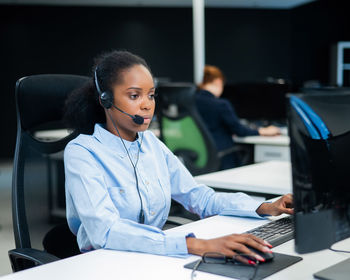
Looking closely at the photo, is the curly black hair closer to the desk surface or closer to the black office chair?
the black office chair

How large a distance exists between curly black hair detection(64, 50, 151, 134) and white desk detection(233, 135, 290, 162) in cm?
216

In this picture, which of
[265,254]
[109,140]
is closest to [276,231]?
[265,254]

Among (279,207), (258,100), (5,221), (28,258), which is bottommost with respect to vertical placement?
(5,221)

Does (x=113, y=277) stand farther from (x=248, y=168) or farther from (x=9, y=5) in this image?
(x=9, y=5)

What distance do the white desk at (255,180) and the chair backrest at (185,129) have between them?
3.33ft

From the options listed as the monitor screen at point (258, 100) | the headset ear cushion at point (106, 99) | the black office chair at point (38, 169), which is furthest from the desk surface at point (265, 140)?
the headset ear cushion at point (106, 99)

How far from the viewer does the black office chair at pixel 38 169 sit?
149cm

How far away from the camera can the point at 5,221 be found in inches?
167

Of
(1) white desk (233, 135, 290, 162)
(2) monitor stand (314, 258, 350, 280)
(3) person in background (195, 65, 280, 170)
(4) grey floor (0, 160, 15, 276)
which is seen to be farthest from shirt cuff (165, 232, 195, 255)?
(3) person in background (195, 65, 280, 170)

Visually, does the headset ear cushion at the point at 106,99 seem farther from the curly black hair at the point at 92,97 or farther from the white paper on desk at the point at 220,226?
the white paper on desk at the point at 220,226

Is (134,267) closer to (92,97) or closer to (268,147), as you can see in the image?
(92,97)

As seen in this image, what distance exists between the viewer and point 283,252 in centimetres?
114

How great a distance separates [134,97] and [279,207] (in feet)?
1.83

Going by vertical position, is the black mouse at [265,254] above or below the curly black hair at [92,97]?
below
